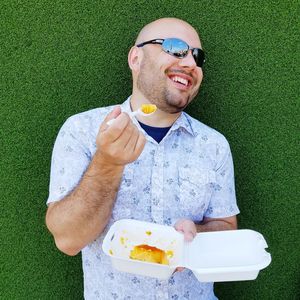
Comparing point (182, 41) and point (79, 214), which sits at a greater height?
point (182, 41)

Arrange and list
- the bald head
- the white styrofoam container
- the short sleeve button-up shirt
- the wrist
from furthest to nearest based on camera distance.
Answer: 1. the bald head
2. the short sleeve button-up shirt
3. the white styrofoam container
4. the wrist

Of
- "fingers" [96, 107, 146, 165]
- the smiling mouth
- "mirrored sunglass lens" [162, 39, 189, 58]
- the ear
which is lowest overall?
"fingers" [96, 107, 146, 165]

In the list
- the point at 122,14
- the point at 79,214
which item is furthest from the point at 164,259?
the point at 122,14

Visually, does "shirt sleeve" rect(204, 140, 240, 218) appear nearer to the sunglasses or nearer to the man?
the man

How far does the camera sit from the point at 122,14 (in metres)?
1.89

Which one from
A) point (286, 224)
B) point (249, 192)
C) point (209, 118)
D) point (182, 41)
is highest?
point (182, 41)

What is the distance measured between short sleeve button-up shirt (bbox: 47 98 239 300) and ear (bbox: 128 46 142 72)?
0.77 feet

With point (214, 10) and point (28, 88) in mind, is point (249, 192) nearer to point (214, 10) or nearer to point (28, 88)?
point (214, 10)

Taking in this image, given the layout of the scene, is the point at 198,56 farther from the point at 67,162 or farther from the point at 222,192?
the point at 67,162

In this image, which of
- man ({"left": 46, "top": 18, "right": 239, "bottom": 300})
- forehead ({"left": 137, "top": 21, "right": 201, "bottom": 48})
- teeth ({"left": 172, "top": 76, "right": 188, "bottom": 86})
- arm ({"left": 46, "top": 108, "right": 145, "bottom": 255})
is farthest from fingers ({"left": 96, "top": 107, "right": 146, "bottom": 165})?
forehead ({"left": 137, "top": 21, "right": 201, "bottom": 48})

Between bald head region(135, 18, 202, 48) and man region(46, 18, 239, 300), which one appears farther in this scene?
bald head region(135, 18, 202, 48)

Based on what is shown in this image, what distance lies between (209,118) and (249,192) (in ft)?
1.29

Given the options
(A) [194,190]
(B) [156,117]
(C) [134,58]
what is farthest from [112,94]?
(A) [194,190]

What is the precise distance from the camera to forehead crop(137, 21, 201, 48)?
5.58 feet
